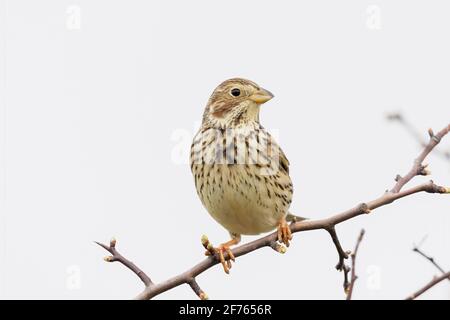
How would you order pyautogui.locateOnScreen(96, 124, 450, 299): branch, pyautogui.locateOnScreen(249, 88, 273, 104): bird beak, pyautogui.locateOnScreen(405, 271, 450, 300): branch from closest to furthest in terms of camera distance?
pyautogui.locateOnScreen(405, 271, 450, 300): branch → pyautogui.locateOnScreen(96, 124, 450, 299): branch → pyautogui.locateOnScreen(249, 88, 273, 104): bird beak

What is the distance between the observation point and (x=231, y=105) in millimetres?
7117

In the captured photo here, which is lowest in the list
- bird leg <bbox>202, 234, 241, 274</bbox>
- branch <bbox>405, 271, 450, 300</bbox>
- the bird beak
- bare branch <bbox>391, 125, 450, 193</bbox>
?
bird leg <bbox>202, 234, 241, 274</bbox>

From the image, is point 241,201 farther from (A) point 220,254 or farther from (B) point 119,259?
(B) point 119,259

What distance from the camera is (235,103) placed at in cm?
711

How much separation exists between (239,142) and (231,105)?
524 millimetres

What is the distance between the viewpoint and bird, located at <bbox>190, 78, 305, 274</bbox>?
6.50 metres

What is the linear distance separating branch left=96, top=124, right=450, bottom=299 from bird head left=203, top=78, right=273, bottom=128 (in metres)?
2.29

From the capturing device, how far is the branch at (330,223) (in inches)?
170

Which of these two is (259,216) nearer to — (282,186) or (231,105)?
(282,186)

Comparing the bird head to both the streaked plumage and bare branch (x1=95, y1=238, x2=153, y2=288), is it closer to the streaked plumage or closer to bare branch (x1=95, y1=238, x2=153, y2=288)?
the streaked plumage

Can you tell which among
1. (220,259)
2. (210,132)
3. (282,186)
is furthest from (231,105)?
(220,259)

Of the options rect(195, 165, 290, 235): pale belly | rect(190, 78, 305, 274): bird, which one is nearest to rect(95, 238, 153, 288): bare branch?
rect(190, 78, 305, 274): bird

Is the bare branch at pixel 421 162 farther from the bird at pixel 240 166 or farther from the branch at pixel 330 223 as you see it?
the bird at pixel 240 166

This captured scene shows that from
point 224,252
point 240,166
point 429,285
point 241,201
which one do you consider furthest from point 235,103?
point 429,285
